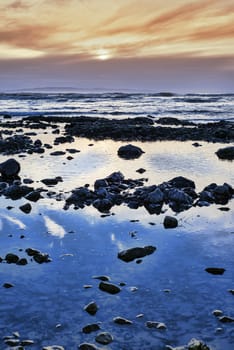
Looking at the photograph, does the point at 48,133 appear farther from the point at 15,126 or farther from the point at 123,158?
the point at 123,158

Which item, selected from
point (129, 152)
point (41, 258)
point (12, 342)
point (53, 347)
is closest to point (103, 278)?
point (41, 258)

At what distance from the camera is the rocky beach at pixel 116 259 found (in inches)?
242

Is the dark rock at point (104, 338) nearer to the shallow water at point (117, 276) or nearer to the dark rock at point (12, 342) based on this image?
the shallow water at point (117, 276)

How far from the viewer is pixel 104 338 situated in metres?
5.95

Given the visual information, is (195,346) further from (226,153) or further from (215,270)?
(226,153)

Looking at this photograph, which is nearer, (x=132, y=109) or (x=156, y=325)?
(x=156, y=325)

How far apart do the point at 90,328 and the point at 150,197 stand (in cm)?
677

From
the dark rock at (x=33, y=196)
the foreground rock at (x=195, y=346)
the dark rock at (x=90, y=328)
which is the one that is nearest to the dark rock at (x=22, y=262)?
the dark rock at (x=90, y=328)

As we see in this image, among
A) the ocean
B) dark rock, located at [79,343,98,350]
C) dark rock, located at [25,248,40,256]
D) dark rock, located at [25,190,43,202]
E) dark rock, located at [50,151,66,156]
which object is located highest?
the ocean

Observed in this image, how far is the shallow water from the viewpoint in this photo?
615 cm

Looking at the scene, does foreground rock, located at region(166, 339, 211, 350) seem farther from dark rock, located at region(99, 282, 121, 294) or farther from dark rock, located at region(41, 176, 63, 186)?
dark rock, located at region(41, 176, 63, 186)

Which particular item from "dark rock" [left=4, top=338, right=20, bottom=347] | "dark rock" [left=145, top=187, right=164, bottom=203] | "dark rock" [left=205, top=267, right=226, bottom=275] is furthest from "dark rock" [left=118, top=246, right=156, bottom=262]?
"dark rock" [left=145, top=187, right=164, bottom=203]

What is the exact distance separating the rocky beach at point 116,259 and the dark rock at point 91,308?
0.05ft

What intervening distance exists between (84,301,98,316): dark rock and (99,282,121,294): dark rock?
22.0 inches
